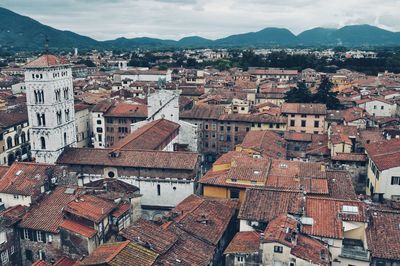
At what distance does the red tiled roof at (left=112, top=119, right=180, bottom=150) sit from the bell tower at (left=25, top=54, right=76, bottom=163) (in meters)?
7.44

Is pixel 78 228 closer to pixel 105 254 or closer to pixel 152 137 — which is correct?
pixel 105 254

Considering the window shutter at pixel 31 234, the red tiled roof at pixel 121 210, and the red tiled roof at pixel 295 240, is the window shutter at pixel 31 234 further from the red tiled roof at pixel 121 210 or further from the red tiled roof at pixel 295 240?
the red tiled roof at pixel 295 240

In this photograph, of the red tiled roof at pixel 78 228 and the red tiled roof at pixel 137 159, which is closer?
the red tiled roof at pixel 78 228

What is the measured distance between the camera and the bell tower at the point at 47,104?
Answer: 5003 cm

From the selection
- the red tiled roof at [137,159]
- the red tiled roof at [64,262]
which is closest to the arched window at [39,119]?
the red tiled roof at [137,159]

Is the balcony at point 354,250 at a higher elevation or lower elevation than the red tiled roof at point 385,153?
lower

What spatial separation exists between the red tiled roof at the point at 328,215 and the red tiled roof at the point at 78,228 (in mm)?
17578

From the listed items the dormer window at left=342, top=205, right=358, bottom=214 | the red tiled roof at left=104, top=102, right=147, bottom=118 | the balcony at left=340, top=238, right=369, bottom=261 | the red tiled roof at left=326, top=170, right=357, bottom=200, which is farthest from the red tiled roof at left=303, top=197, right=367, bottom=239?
the red tiled roof at left=104, top=102, right=147, bottom=118

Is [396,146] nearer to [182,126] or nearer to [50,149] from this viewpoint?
[182,126]

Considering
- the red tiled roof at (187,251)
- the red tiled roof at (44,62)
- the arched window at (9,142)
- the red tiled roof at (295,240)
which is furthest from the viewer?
the arched window at (9,142)

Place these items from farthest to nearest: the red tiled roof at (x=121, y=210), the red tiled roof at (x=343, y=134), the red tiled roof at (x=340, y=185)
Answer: the red tiled roof at (x=343, y=134) → the red tiled roof at (x=340, y=185) → the red tiled roof at (x=121, y=210)

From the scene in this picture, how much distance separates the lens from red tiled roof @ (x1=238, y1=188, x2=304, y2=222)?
34719 millimetres

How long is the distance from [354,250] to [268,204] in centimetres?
759

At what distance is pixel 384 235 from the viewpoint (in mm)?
33250
